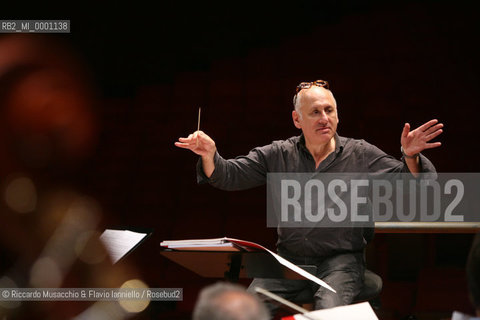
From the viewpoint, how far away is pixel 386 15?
2.47 metres

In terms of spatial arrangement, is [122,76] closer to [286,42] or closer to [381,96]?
[286,42]

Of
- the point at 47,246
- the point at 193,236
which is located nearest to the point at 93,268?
the point at 47,246

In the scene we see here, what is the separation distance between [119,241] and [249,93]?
1.39 m

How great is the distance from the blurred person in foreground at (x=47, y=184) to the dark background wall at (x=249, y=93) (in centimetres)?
10

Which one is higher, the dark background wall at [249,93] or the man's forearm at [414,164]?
the dark background wall at [249,93]

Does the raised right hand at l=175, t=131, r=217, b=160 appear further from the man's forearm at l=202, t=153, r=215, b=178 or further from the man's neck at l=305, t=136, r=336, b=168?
the man's neck at l=305, t=136, r=336, b=168

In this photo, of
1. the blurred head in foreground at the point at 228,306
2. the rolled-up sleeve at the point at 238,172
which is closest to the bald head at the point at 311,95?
the rolled-up sleeve at the point at 238,172

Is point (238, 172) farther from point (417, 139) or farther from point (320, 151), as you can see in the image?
point (417, 139)

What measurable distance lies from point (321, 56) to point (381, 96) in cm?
38

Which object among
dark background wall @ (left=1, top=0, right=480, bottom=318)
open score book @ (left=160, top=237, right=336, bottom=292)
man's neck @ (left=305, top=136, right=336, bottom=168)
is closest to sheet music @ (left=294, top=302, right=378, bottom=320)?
open score book @ (left=160, top=237, right=336, bottom=292)

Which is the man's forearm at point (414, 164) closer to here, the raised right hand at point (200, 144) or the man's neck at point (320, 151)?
the man's neck at point (320, 151)

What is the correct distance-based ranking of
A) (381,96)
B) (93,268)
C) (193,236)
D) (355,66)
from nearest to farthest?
(93,268), (193,236), (381,96), (355,66)

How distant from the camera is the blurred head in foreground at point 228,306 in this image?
0.43 meters

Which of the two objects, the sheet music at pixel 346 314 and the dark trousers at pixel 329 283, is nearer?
the sheet music at pixel 346 314
